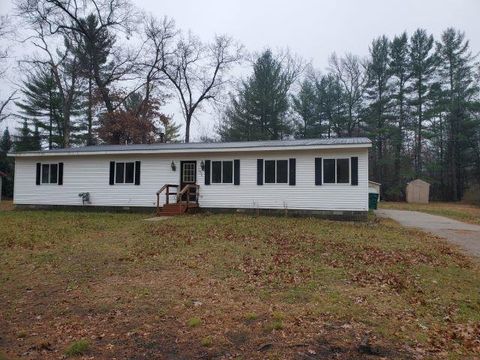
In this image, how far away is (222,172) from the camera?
1680 cm

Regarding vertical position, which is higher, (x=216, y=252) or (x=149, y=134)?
(x=149, y=134)

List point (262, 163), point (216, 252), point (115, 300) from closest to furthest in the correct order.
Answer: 1. point (115, 300)
2. point (216, 252)
3. point (262, 163)

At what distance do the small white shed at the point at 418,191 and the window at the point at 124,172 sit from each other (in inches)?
937

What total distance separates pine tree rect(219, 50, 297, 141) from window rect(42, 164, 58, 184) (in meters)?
21.1

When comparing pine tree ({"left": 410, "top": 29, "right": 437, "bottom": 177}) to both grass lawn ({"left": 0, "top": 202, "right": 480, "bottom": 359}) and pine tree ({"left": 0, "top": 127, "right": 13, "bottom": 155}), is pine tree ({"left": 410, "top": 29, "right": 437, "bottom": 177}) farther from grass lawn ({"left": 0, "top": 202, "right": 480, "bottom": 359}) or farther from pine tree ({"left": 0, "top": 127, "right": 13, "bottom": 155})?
pine tree ({"left": 0, "top": 127, "right": 13, "bottom": 155})

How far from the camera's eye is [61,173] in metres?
18.7

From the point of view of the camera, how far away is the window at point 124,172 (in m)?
17.8

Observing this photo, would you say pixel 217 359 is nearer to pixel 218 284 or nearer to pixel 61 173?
pixel 218 284

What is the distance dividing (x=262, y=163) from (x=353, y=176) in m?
3.65

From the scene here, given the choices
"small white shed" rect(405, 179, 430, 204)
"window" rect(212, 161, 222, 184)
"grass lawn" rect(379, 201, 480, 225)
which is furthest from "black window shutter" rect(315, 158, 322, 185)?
"small white shed" rect(405, 179, 430, 204)

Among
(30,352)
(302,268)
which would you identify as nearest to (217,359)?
(30,352)

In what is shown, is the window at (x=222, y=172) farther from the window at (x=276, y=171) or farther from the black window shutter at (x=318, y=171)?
the black window shutter at (x=318, y=171)

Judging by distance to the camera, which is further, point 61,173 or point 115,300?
point 61,173

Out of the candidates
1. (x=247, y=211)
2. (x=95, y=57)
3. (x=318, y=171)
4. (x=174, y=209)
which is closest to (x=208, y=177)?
(x=174, y=209)
